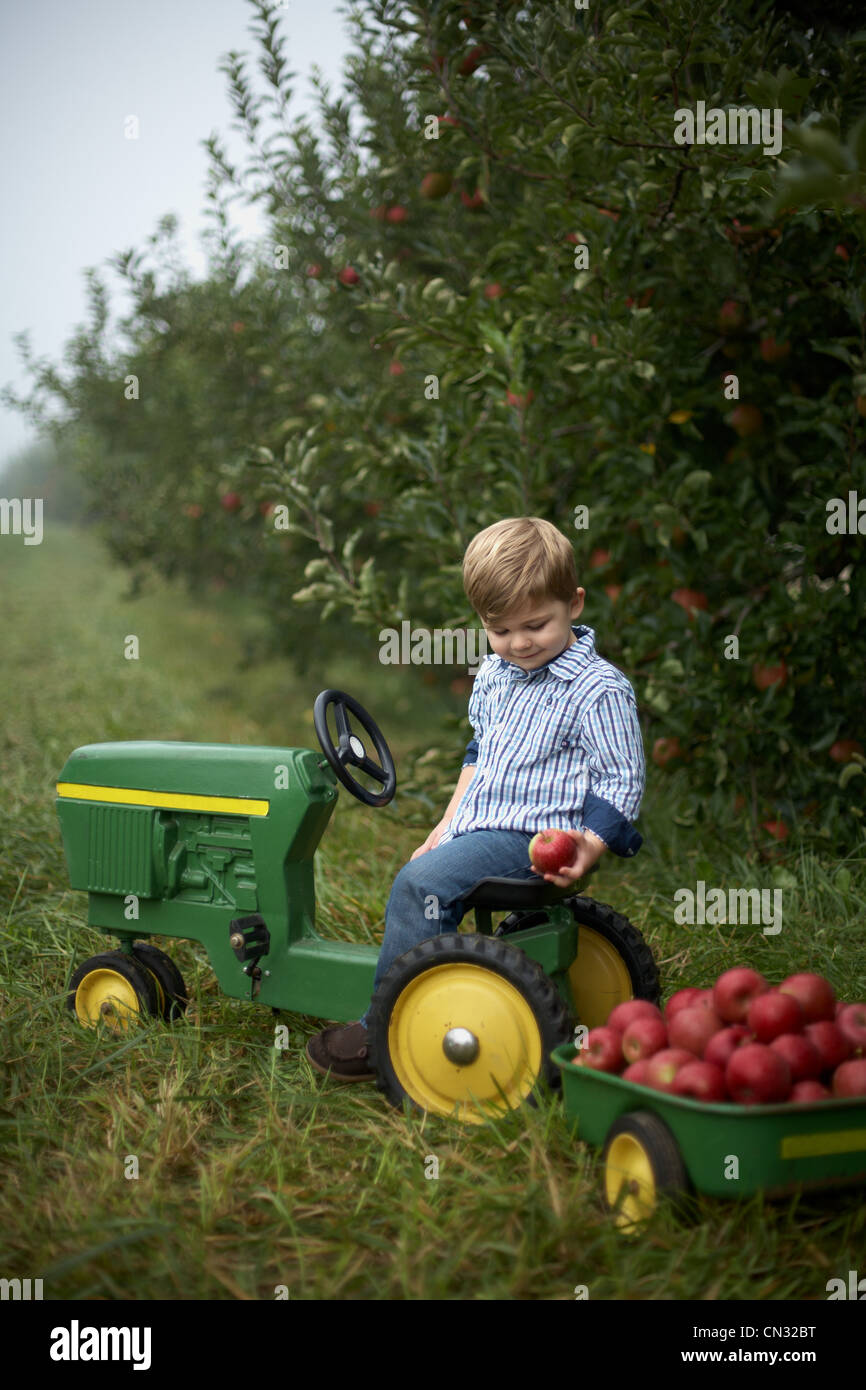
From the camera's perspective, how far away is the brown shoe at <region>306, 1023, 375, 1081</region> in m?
2.65

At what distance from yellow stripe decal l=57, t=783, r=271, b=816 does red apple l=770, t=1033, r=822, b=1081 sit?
1.42 m

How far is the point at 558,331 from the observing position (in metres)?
3.89

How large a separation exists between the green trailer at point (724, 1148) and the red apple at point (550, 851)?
0.46 m

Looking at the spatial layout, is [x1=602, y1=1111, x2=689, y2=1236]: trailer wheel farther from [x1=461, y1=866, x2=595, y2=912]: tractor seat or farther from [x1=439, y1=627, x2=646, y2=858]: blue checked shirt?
[x1=439, y1=627, x2=646, y2=858]: blue checked shirt

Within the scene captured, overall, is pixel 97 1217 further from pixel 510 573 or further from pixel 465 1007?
pixel 510 573

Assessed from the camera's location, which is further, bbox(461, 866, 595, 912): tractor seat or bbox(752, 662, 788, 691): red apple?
bbox(752, 662, 788, 691): red apple

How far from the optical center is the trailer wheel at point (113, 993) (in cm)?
302

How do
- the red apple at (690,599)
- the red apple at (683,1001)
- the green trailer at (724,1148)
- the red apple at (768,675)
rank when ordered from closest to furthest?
the green trailer at (724,1148)
the red apple at (683,1001)
the red apple at (768,675)
the red apple at (690,599)

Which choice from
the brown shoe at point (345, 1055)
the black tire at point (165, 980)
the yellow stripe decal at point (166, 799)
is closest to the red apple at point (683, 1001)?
the brown shoe at point (345, 1055)

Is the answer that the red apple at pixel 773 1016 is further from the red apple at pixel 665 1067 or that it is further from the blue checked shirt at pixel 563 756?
the blue checked shirt at pixel 563 756

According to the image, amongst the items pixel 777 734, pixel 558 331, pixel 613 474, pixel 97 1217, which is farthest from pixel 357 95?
pixel 97 1217

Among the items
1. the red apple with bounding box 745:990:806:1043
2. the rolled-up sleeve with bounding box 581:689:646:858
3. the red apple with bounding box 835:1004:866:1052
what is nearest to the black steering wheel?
the rolled-up sleeve with bounding box 581:689:646:858
